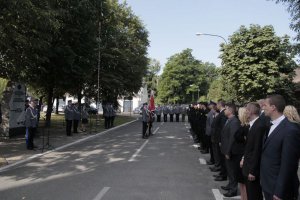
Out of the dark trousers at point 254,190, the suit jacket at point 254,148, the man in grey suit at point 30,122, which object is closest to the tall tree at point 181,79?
the man in grey suit at point 30,122

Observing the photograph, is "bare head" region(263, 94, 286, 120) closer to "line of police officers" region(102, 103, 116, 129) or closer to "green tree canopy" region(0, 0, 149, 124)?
"green tree canopy" region(0, 0, 149, 124)

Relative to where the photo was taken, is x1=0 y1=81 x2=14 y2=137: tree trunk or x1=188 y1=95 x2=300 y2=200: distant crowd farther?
x1=0 y1=81 x2=14 y2=137: tree trunk

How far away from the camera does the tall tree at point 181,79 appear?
3885 inches

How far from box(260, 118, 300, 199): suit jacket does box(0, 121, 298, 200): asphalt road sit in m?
3.65

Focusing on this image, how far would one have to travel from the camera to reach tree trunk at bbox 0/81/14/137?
1984cm

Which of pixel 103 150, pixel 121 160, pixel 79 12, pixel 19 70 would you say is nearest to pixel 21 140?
pixel 19 70

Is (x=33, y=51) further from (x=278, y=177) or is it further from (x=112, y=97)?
(x=112, y=97)

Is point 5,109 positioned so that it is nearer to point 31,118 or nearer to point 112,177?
point 31,118

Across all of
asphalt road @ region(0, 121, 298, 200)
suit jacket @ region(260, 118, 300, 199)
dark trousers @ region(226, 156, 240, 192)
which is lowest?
asphalt road @ region(0, 121, 298, 200)

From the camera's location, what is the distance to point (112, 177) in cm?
1038

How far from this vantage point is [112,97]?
42.2 m

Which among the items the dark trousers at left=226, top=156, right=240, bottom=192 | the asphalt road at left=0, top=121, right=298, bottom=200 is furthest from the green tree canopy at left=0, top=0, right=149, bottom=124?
the dark trousers at left=226, top=156, right=240, bottom=192

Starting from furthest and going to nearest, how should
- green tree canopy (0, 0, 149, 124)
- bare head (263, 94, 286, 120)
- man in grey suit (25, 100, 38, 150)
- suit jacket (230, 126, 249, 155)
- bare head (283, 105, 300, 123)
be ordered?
green tree canopy (0, 0, 149, 124) < man in grey suit (25, 100, 38, 150) < suit jacket (230, 126, 249, 155) < bare head (283, 105, 300, 123) < bare head (263, 94, 286, 120)

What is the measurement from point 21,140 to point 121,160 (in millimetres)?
7647
